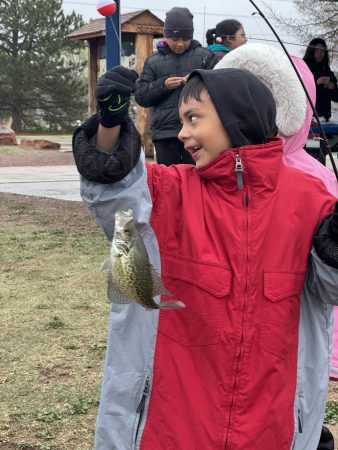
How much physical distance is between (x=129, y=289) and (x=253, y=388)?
1.76 feet

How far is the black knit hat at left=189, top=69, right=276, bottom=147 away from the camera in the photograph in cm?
199

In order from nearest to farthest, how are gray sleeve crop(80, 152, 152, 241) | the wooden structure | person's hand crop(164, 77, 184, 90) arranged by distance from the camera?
gray sleeve crop(80, 152, 152, 241), person's hand crop(164, 77, 184, 90), the wooden structure

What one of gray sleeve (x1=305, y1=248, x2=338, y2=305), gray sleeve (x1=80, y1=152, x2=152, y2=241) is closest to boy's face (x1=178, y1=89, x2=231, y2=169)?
gray sleeve (x1=80, y1=152, x2=152, y2=241)

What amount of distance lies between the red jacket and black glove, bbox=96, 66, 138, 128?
11.7 inches

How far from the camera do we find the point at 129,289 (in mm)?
1710

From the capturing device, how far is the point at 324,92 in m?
7.40

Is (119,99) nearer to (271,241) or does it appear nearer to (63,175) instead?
(271,241)

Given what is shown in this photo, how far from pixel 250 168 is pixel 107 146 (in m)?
0.41

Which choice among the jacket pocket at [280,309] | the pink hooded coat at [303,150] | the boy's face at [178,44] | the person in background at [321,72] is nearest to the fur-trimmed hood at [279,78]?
the pink hooded coat at [303,150]

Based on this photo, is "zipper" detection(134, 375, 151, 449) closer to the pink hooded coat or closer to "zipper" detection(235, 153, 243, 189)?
"zipper" detection(235, 153, 243, 189)

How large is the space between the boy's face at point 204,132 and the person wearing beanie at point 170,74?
10.5 ft

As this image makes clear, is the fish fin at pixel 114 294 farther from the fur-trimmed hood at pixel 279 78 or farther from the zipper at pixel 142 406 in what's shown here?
the fur-trimmed hood at pixel 279 78

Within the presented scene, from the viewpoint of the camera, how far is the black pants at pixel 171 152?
545 cm

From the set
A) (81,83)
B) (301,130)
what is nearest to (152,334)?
(301,130)
